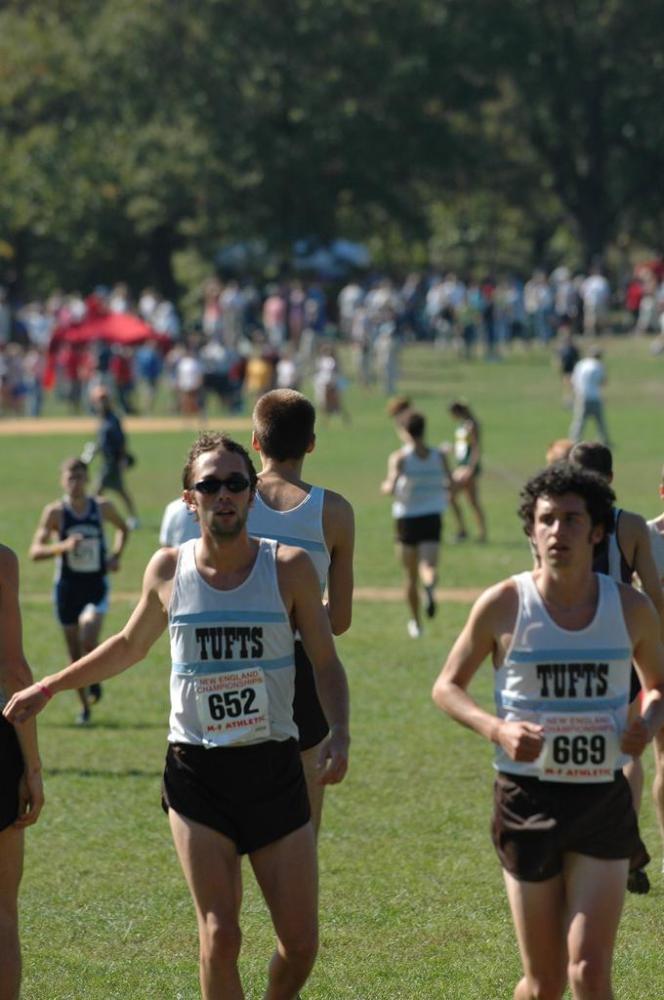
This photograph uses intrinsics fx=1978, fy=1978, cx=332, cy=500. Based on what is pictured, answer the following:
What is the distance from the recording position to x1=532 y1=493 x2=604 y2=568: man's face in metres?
6.08

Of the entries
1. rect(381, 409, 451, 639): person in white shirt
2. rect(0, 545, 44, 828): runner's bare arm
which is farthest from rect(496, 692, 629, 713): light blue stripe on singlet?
rect(381, 409, 451, 639): person in white shirt

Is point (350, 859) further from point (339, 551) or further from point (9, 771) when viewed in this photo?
point (9, 771)

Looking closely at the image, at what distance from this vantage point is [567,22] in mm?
62469

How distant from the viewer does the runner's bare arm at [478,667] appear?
233 inches

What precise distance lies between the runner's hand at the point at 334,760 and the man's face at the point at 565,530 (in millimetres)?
929

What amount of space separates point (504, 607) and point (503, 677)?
22 centimetres

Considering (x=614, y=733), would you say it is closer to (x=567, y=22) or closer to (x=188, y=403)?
(x=188, y=403)

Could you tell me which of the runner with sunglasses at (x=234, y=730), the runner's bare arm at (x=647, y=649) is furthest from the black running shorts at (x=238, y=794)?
the runner's bare arm at (x=647, y=649)

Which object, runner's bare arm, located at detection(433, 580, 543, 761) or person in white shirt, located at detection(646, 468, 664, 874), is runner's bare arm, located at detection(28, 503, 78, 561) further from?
runner's bare arm, located at detection(433, 580, 543, 761)

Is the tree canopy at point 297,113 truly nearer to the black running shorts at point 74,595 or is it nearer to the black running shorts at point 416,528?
the black running shorts at point 416,528

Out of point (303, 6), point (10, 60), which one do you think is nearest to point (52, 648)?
point (303, 6)

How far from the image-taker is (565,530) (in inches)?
240

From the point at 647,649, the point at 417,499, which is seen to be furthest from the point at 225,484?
the point at 417,499

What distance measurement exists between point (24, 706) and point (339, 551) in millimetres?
1578
